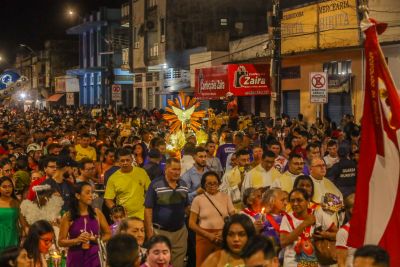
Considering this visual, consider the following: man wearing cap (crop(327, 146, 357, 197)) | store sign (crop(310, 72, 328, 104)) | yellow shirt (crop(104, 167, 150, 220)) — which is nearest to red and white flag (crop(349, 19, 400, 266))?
yellow shirt (crop(104, 167, 150, 220))

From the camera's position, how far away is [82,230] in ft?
28.3

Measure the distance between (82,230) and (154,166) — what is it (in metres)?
3.53

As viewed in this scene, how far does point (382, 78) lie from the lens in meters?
6.35

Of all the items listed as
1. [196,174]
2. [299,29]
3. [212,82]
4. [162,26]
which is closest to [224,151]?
[196,174]

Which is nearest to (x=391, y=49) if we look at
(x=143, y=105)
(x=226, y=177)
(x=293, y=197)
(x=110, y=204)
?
(x=226, y=177)

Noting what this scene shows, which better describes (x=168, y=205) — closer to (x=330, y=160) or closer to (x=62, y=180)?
(x=62, y=180)

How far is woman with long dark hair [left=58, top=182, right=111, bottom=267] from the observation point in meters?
8.54

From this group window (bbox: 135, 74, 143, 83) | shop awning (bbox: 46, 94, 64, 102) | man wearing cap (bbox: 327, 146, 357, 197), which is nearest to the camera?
man wearing cap (bbox: 327, 146, 357, 197)

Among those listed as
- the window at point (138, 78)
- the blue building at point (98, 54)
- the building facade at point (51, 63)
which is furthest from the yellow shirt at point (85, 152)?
the building facade at point (51, 63)

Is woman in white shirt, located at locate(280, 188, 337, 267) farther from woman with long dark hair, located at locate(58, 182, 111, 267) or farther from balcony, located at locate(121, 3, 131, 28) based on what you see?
balcony, located at locate(121, 3, 131, 28)

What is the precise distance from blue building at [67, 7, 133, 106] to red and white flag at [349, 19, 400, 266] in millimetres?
52595

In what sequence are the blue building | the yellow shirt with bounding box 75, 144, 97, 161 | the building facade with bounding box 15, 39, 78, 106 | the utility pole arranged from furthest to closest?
the building facade with bounding box 15, 39, 78, 106 → the blue building → the utility pole → the yellow shirt with bounding box 75, 144, 97, 161

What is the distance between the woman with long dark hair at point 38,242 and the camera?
7.20 metres

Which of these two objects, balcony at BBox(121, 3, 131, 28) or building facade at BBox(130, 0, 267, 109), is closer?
building facade at BBox(130, 0, 267, 109)
